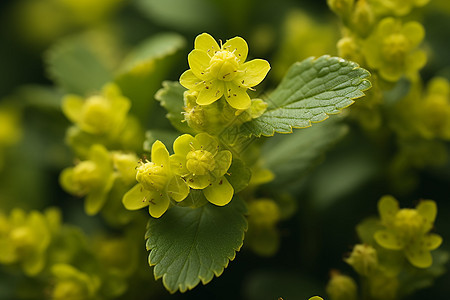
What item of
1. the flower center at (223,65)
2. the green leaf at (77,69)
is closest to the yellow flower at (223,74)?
the flower center at (223,65)

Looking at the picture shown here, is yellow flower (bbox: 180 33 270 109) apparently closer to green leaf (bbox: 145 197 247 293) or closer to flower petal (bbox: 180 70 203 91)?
flower petal (bbox: 180 70 203 91)

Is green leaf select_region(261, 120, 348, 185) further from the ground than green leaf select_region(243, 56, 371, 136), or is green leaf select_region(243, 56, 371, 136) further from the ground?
green leaf select_region(243, 56, 371, 136)

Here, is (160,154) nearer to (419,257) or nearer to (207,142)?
(207,142)

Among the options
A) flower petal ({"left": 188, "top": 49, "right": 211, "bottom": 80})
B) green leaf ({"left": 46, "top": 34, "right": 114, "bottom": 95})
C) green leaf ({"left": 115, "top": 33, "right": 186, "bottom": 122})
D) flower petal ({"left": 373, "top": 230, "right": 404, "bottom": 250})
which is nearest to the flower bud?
flower petal ({"left": 373, "top": 230, "right": 404, "bottom": 250})

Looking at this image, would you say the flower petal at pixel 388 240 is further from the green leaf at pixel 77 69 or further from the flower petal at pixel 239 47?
the green leaf at pixel 77 69

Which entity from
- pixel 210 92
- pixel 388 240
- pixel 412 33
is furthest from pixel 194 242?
pixel 412 33

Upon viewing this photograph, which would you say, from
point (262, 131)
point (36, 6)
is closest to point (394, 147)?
point (262, 131)
